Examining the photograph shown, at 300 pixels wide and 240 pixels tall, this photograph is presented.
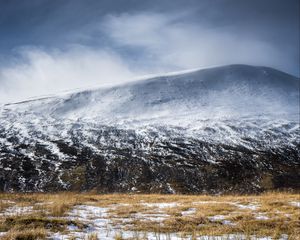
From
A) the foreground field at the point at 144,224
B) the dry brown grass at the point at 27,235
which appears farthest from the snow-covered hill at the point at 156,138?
the dry brown grass at the point at 27,235

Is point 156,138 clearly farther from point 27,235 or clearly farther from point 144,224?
point 27,235

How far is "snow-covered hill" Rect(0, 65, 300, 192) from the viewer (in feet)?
186

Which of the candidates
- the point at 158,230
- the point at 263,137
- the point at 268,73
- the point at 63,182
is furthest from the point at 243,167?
the point at 268,73

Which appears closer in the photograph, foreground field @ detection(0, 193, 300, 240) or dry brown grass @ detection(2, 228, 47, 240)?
dry brown grass @ detection(2, 228, 47, 240)

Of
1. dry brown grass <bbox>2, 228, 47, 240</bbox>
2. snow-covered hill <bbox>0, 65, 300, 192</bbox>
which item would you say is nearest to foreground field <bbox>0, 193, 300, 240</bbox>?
dry brown grass <bbox>2, 228, 47, 240</bbox>

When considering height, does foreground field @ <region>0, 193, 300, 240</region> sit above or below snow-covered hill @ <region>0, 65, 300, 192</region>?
below

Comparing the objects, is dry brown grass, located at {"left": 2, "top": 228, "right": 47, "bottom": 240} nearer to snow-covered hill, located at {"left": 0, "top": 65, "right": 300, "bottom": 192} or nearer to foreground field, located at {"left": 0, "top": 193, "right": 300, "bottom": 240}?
foreground field, located at {"left": 0, "top": 193, "right": 300, "bottom": 240}

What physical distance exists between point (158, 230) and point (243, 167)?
56.2m

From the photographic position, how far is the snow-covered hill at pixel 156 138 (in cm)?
5681

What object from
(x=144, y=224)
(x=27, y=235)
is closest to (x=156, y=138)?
(x=144, y=224)

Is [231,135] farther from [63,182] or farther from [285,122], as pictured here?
[63,182]

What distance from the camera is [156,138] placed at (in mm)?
85688

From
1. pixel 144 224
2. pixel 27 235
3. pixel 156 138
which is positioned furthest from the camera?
pixel 156 138

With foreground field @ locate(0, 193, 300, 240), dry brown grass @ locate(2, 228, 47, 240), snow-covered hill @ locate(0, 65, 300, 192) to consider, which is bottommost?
foreground field @ locate(0, 193, 300, 240)
